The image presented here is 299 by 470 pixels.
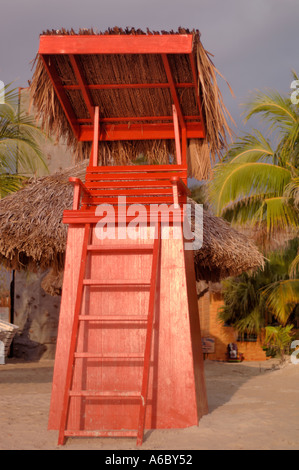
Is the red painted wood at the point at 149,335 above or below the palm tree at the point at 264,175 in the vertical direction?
below

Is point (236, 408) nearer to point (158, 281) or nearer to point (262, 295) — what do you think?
point (158, 281)

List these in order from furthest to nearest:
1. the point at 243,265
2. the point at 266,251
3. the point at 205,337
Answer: the point at 205,337 < the point at 266,251 < the point at 243,265

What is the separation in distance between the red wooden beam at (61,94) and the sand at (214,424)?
10.3ft

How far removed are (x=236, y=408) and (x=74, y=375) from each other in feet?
6.36

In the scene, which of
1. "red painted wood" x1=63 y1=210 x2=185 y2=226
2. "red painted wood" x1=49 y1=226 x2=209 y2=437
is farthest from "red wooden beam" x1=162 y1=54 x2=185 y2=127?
"red painted wood" x1=49 y1=226 x2=209 y2=437

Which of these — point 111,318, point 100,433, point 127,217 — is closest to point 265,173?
point 127,217

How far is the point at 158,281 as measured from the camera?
4.82 metres

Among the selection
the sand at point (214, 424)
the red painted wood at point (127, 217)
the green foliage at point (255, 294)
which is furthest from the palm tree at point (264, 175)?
the red painted wood at point (127, 217)

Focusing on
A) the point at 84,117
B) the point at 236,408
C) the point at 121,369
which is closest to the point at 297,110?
the point at 84,117

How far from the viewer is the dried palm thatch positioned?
18.2 ft

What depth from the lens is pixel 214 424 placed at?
15.4 ft

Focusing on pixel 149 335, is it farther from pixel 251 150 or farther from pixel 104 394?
Answer: pixel 251 150

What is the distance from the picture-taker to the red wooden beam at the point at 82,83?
551 cm

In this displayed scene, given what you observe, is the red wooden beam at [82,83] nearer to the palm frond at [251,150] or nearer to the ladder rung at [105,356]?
the ladder rung at [105,356]
